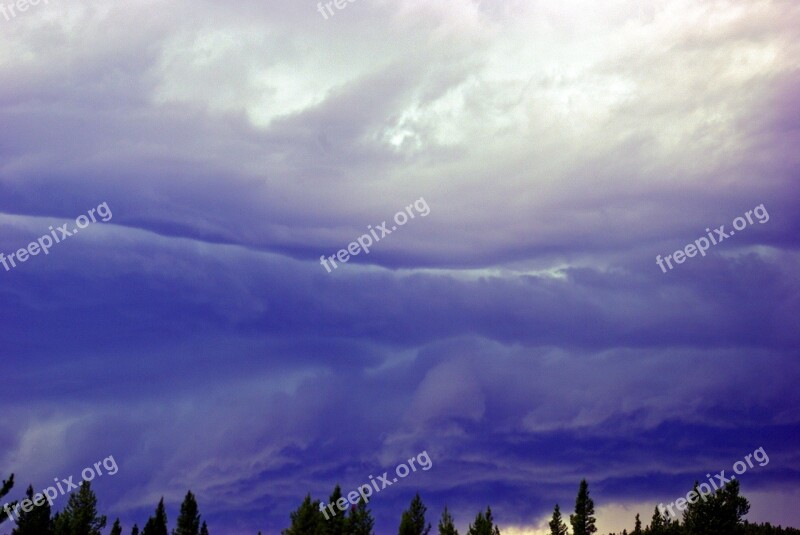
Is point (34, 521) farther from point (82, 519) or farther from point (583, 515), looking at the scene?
point (583, 515)

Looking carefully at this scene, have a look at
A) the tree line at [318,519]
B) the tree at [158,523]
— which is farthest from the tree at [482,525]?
the tree at [158,523]

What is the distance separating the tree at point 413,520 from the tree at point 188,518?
4358 centimetres

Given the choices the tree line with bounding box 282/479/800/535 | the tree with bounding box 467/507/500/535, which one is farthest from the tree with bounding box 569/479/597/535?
the tree with bounding box 467/507/500/535

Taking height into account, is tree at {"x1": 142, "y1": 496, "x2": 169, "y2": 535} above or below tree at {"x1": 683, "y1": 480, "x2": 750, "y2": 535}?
above

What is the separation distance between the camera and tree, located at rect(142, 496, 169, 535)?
130875mm

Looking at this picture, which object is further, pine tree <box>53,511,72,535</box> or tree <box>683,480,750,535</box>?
tree <box>683,480,750,535</box>

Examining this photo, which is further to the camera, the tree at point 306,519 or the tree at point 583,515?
the tree at point 583,515

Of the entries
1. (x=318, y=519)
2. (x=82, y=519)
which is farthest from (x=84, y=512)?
(x=318, y=519)

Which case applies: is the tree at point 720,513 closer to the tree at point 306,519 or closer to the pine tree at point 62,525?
the tree at point 306,519

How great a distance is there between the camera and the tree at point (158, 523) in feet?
429

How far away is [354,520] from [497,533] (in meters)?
63.8

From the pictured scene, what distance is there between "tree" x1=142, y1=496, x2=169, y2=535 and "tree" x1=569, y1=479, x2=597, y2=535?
283ft

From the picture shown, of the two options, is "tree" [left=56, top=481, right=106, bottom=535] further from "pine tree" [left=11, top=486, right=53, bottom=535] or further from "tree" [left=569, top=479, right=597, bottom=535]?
"tree" [left=569, top=479, right=597, bottom=535]

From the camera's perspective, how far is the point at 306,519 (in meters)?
116
